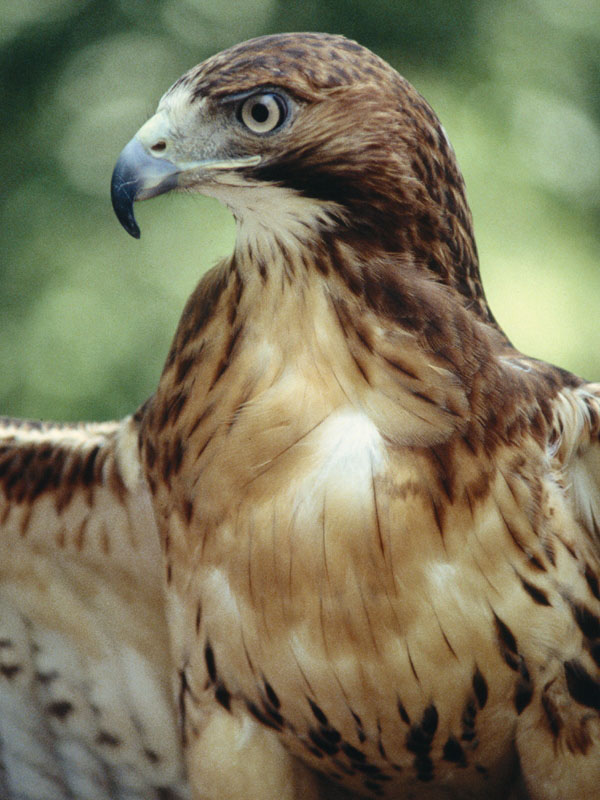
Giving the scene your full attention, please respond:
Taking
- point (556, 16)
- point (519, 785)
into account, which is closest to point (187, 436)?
point (519, 785)

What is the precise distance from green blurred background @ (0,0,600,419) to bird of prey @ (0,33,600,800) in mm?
2223

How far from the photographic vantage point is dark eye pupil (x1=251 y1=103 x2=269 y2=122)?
66.1 inches

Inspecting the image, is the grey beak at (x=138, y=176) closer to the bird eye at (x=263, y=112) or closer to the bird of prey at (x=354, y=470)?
the bird of prey at (x=354, y=470)

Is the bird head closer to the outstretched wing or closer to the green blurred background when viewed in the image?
the outstretched wing

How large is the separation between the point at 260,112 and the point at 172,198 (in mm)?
2640

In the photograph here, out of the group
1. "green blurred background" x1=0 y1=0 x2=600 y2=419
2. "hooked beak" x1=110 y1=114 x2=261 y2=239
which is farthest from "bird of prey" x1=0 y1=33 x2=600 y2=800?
"green blurred background" x1=0 y1=0 x2=600 y2=419

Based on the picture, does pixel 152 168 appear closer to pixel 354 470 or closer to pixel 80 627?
pixel 354 470

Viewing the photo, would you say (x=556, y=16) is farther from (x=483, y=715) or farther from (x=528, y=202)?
(x=483, y=715)

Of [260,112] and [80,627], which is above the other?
[260,112]

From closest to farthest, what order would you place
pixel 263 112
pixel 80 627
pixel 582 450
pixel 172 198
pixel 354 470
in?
pixel 263 112
pixel 354 470
pixel 582 450
pixel 80 627
pixel 172 198

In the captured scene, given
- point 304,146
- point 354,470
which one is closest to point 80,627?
point 354,470

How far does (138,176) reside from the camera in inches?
67.2

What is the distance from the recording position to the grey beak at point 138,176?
171 centimetres

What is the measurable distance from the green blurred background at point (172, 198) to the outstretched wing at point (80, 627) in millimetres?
1791
